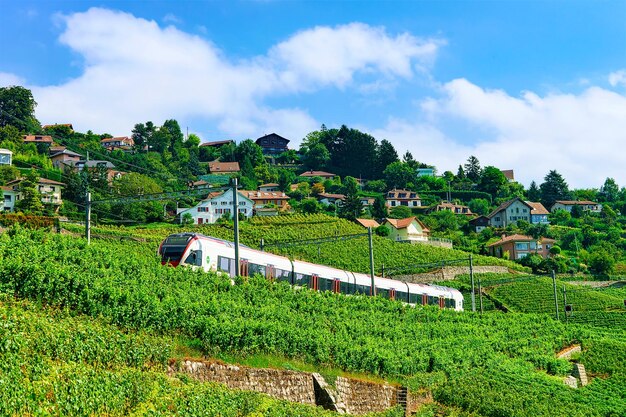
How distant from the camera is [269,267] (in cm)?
3622

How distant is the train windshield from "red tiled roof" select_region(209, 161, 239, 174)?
97802 mm

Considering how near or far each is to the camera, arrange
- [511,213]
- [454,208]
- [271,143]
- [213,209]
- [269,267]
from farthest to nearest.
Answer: [271,143], [454,208], [511,213], [213,209], [269,267]

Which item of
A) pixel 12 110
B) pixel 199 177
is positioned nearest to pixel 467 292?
pixel 199 177

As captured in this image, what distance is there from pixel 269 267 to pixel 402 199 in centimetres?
8732

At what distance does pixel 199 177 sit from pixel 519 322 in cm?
8272

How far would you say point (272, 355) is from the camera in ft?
77.3

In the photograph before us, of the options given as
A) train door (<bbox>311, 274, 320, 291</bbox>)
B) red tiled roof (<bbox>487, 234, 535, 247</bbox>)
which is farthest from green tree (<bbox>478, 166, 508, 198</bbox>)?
train door (<bbox>311, 274, 320, 291</bbox>)

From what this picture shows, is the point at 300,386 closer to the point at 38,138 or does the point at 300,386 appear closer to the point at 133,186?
the point at 133,186

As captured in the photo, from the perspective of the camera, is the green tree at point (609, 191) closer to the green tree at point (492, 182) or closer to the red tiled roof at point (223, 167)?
the green tree at point (492, 182)

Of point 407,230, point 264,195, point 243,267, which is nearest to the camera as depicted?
point 243,267

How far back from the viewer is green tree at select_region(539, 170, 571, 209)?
131625 millimetres

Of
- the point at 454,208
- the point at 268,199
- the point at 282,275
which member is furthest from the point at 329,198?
the point at 282,275

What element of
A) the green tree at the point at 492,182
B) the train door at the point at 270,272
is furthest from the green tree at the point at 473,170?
the train door at the point at 270,272

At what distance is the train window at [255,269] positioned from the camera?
34562 mm
